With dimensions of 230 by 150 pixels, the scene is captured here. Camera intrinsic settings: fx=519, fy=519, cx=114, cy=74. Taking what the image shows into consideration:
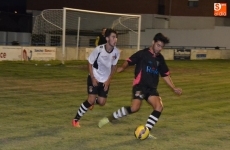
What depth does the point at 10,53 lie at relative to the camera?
29.7 metres

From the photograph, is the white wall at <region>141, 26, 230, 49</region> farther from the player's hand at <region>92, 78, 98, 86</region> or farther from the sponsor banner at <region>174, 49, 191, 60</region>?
the player's hand at <region>92, 78, 98, 86</region>

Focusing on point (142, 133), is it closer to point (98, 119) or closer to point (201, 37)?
point (98, 119)

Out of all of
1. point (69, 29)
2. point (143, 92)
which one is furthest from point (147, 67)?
point (69, 29)

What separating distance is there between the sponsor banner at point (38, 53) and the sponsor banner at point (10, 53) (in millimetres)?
391

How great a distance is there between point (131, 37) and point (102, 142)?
1340 inches

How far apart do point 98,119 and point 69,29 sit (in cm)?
2666

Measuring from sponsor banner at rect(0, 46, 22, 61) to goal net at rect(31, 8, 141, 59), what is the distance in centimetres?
274

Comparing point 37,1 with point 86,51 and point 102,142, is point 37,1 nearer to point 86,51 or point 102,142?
point 86,51

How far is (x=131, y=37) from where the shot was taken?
41969 millimetres

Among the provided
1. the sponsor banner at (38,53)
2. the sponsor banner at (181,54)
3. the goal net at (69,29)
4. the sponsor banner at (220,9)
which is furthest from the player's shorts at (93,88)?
the sponsor banner at (220,9)

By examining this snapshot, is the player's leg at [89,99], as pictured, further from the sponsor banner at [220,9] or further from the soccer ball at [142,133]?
the sponsor banner at [220,9]

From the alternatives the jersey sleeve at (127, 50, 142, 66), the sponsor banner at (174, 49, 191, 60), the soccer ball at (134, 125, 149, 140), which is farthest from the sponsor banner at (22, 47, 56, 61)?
the soccer ball at (134, 125, 149, 140)

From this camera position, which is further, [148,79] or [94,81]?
[94,81]

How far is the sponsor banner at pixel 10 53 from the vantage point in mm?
29344
